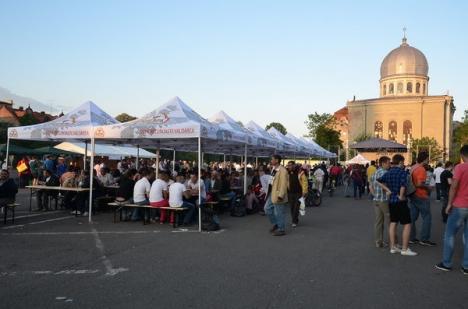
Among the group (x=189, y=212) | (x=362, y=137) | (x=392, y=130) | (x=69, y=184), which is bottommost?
(x=189, y=212)

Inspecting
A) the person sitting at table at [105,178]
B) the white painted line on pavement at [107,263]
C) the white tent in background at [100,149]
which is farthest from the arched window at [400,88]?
the white painted line on pavement at [107,263]

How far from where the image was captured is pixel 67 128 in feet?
42.0

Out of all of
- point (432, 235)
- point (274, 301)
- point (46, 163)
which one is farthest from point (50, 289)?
point (46, 163)

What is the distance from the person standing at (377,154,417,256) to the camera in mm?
8195

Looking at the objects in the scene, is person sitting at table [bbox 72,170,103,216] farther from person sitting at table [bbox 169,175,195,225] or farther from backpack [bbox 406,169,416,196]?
backpack [bbox 406,169,416,196]

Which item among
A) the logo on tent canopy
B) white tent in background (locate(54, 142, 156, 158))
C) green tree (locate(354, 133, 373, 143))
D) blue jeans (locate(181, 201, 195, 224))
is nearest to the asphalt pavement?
blue jeans (locate(181, 201, 195, 224))

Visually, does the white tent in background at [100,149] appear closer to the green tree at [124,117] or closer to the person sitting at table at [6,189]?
the person sitting at table at [6,189]

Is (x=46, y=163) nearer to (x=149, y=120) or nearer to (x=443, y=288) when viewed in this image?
(x=149, y=120)

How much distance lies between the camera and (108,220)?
12305mm

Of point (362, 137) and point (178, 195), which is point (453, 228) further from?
point (362, 137)

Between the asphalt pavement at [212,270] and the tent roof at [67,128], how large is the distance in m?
2.93

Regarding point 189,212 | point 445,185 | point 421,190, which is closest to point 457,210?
point 421,190

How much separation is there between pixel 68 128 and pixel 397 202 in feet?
30.6

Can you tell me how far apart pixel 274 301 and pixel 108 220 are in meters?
8.05
